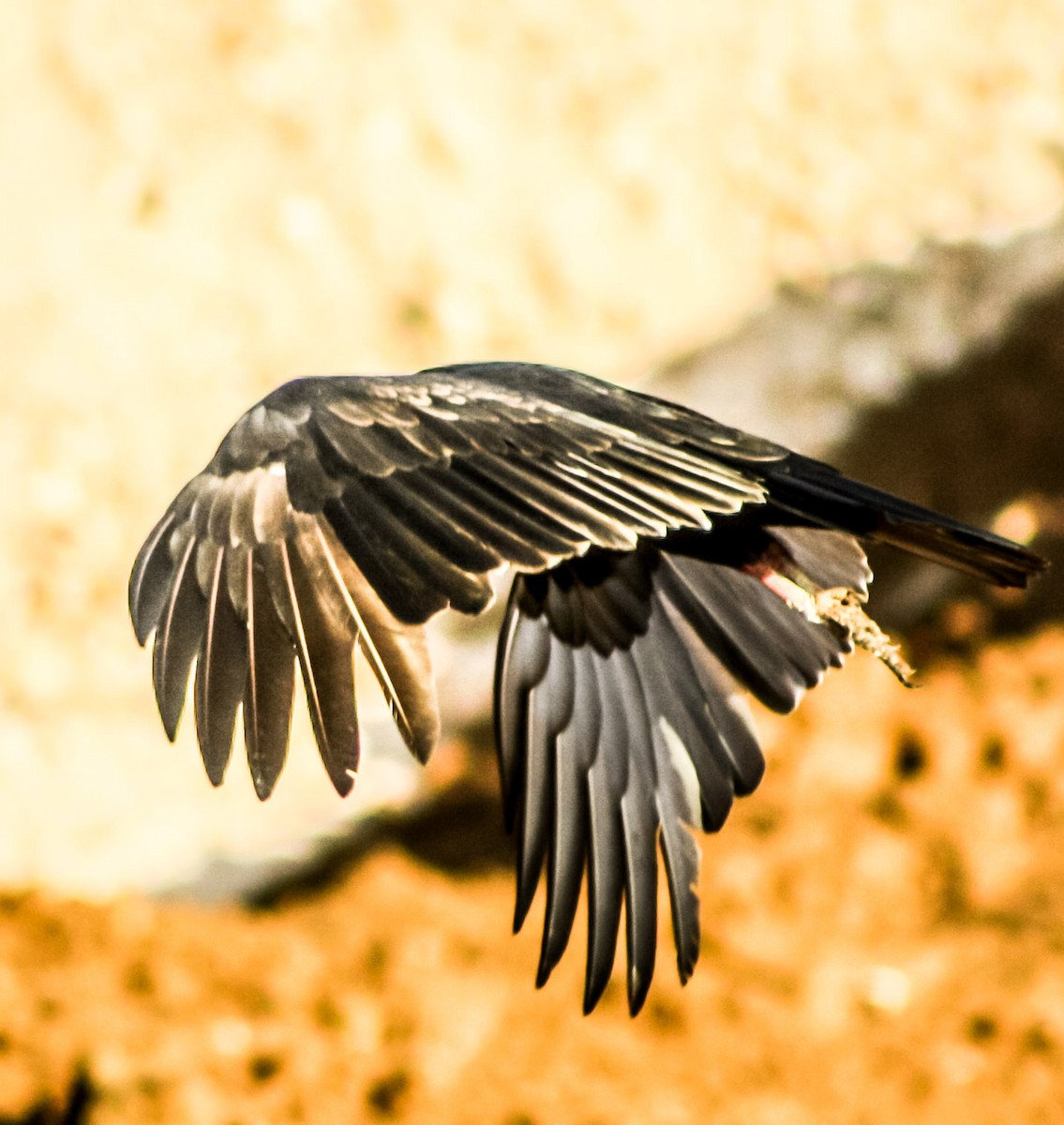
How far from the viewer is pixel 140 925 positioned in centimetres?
543

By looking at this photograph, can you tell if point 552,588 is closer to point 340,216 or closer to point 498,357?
point 498,357

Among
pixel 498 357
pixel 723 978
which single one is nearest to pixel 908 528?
pixel 723 978

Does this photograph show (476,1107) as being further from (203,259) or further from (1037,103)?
(1037,103)

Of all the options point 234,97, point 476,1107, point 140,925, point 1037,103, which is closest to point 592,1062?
point 476,1107

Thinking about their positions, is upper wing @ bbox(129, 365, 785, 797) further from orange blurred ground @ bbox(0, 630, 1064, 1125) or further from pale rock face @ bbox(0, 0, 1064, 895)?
pale rock face @ bbox(0, 0, 1064, 895)

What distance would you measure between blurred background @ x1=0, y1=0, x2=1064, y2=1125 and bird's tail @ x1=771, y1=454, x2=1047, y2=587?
228cm

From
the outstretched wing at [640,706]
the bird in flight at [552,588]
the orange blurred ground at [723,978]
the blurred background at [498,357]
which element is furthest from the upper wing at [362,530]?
the blurred background at [498,357]

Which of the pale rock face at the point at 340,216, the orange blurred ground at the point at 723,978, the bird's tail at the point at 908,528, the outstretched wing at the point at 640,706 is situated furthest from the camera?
the pale rock face at the point at 340,216

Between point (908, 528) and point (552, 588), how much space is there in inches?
33.4

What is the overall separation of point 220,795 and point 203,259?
6.01 ft

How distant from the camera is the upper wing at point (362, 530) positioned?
7.95 feet

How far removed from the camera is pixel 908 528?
9.23ft

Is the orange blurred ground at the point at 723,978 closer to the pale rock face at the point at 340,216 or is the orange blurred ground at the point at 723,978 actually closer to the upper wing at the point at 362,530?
the pale rock face at the point at 340,216

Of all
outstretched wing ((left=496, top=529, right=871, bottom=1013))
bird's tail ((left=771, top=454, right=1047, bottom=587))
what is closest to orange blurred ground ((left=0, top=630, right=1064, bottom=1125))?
outstretched wing ((left=496, top=529, right=871, bottom=1013))
